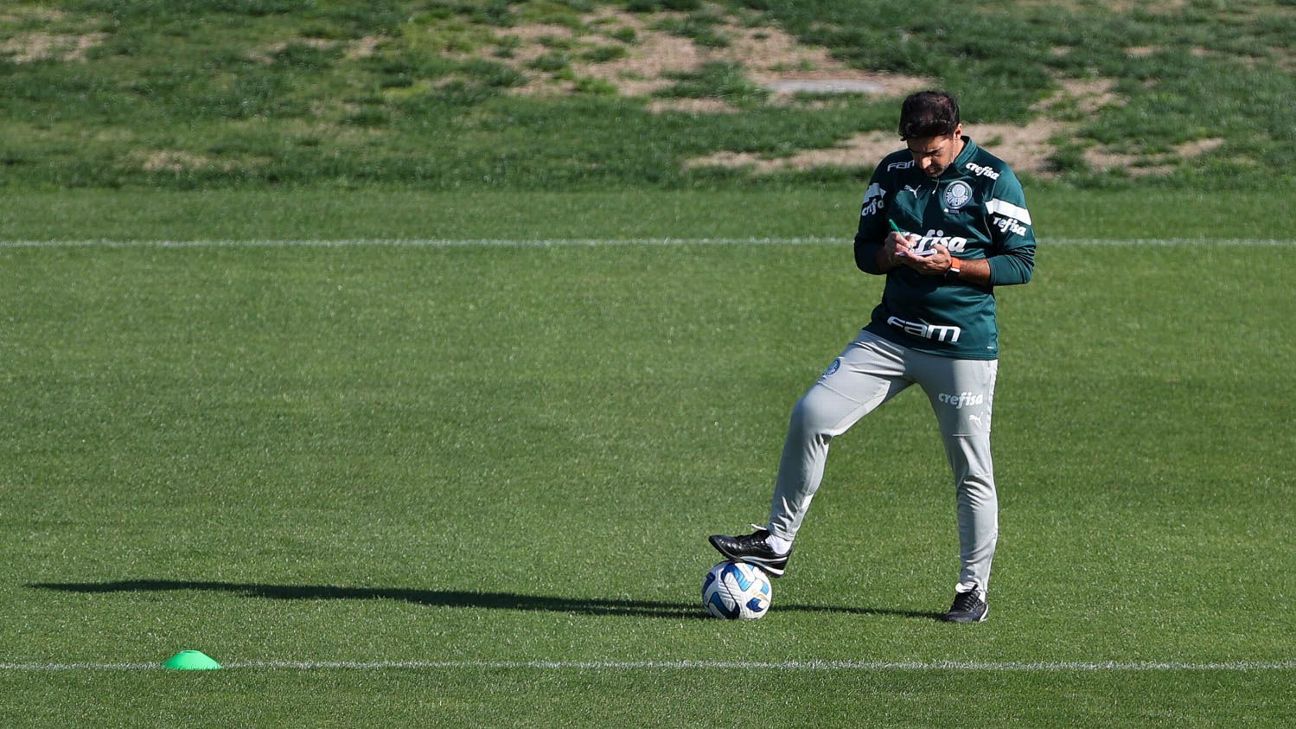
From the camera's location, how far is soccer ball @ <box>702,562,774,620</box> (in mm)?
8156

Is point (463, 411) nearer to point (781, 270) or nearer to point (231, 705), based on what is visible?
point (781, 270)

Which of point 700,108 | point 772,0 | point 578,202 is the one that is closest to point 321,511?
point 578,202

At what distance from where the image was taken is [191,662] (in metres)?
7.45

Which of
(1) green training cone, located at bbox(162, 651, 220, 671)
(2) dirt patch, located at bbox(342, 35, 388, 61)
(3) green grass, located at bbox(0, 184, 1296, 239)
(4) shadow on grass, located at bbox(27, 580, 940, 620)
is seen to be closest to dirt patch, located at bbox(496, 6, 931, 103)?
(2) dirt patch, located at bbox(342, 35, 388, 61)

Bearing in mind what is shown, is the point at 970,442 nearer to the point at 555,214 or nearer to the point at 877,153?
the point at 555,214

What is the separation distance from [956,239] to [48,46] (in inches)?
639

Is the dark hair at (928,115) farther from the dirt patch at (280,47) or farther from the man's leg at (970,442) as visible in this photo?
the dirt patch at (280,47)

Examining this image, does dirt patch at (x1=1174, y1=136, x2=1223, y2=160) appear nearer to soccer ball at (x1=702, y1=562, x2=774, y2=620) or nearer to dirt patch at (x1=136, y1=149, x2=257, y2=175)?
dirt patch at (x1=136, y1=149, x2=257, y2=175)

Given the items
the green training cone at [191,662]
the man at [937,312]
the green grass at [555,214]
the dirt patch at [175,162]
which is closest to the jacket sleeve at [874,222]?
the man at [937,312]

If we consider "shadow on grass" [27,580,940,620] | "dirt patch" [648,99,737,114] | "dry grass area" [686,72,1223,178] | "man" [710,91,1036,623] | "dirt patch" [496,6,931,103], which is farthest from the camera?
"dirt patch" [496,6,931,103]

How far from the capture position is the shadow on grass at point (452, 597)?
8414 millimetres

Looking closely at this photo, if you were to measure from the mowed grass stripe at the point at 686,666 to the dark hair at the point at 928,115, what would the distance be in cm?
215

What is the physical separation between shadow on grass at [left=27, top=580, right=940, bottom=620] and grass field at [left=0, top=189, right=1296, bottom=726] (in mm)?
32

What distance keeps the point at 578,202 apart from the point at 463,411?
5.33 metres
